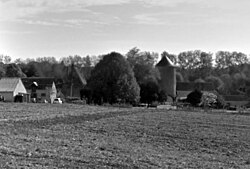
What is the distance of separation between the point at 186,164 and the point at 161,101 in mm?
72631

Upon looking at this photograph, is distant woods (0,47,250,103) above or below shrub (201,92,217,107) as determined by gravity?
above

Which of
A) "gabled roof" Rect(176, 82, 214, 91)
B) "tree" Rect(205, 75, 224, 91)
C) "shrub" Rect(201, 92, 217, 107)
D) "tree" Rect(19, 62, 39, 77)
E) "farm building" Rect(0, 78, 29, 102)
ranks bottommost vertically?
"shrub" Rect(201, 92, 217, 107)

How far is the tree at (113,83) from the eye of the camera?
220ft

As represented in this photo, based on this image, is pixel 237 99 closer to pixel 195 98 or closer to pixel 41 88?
pixel 195 98

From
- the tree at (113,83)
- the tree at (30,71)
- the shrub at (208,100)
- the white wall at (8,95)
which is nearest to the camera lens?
the tree at (113,83)

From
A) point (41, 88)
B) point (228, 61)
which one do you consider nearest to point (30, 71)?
point (41, 88)

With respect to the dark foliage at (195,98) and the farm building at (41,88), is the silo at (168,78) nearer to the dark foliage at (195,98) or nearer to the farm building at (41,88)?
the dark foliage at (195,98)

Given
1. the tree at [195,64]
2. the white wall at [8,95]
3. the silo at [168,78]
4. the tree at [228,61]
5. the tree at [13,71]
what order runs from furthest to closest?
the tree at [228,61]
the tree at [195,64]
the tree at [13,71]
the silo at [168,78]
the white wall at [8,95]

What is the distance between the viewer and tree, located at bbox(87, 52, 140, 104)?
67.1 m

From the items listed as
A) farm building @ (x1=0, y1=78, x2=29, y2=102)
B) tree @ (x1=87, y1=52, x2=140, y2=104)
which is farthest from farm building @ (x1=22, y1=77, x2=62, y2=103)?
tree @ (x1=87, y1=52, x2=140, y2=104)

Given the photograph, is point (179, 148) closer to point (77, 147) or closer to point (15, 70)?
point (77, 147)

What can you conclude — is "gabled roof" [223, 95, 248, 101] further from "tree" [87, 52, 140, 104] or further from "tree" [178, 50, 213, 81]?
"tree" [87, 52, 140, 104]

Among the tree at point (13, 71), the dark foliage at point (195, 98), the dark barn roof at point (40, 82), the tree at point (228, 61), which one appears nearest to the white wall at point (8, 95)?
the dark barn roof at point (40, 82)

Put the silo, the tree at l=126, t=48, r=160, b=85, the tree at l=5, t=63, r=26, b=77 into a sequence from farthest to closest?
the tree at l=5, t=63, r=26, b=77 < the silo < the tree at l=126, t=48, r=160, b=85
